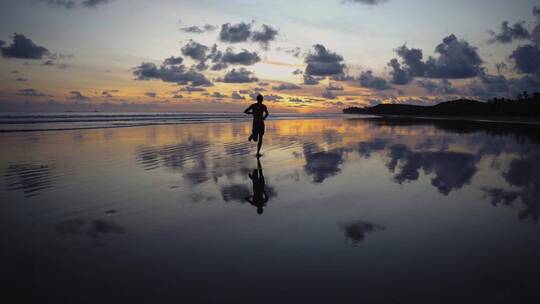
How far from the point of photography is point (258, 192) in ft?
26.0

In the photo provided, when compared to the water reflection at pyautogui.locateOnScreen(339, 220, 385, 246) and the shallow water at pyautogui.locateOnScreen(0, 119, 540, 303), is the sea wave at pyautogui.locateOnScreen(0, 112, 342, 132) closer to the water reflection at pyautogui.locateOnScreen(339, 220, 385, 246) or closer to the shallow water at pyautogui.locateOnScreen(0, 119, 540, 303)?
the shallow water at pyautogui.locateOnScreen(0, 119, 540, 303)

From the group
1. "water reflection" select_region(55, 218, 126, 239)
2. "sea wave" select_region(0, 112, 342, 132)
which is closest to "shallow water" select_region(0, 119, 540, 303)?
"water reflection" select_region(55, 218, 126, 239)

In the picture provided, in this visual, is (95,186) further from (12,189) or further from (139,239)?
(139,239)

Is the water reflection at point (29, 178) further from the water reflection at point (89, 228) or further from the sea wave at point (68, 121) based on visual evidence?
the sea wave at point (68, 121)

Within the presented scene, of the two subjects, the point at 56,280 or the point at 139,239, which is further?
the point at 139,239

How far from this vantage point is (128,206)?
264 inches

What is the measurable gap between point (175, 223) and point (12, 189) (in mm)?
5147

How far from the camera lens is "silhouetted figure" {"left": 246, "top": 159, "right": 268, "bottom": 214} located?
6875 mm

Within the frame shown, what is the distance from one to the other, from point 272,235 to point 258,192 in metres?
2.87

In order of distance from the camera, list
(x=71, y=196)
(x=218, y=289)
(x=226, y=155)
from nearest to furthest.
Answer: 1. (x=218, y=289)
2. (x=71, y=196)
3. (x=226, y=155)

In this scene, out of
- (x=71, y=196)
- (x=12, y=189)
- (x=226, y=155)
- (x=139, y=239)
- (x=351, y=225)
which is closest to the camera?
(x=139, y=239)

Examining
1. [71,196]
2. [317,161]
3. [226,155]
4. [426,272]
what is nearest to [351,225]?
[426,272]

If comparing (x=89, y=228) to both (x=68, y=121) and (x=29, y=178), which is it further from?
(x=68, y=121)

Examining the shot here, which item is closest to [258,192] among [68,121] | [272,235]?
[272,235]
